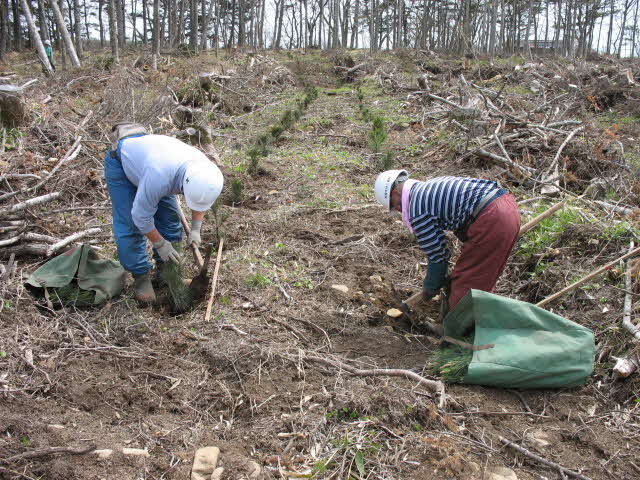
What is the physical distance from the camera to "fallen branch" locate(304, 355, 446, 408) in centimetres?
256

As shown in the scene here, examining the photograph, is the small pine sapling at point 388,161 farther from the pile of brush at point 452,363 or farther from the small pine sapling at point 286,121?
the pile of brush at point 452,363

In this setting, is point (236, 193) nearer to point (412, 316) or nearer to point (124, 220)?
point (124, 220)

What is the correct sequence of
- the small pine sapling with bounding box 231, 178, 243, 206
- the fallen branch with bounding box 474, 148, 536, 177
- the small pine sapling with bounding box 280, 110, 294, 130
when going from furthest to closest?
the small pine sapling with bounding box 280, 110, 294, 130
the small pine sapling with bounding box 231, 178, 243, 206
the fallen branch with bounding box 474, 148, 536, 177

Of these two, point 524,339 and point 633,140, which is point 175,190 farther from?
point 633,140

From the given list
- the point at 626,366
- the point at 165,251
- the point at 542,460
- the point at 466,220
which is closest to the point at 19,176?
the point at 165,251

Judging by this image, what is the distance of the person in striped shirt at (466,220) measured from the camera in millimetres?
2936

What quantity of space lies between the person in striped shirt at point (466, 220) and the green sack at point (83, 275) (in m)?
2.11

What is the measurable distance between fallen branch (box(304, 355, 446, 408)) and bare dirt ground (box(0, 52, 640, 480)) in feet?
0.13

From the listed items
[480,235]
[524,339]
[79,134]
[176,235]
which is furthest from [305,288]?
[79,134]

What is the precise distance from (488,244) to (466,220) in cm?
22

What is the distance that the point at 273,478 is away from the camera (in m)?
2.04

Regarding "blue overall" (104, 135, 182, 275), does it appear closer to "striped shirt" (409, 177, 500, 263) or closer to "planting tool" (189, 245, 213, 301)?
"planting tool" (189, 245, 213, 301)

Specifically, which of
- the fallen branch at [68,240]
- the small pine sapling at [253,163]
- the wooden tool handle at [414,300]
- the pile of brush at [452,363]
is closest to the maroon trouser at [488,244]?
the wooden tool handle at [414,300]

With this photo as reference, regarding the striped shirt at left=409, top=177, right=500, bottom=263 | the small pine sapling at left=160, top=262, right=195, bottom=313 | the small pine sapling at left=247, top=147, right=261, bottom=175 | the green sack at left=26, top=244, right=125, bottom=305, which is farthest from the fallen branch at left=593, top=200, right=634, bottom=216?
the small pine sapling at left=247, top=147, right=261, bottom=175
